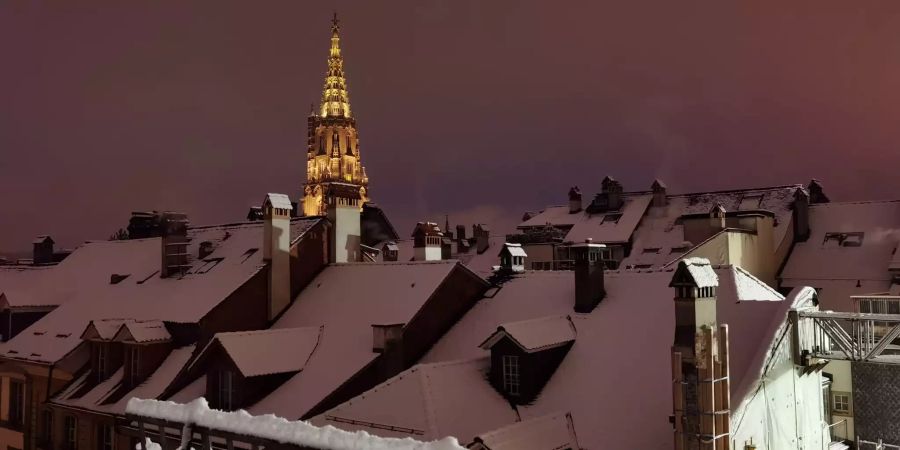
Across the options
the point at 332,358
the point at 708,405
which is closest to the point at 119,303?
the point at 332,358

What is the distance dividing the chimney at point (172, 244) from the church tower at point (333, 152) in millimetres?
73346

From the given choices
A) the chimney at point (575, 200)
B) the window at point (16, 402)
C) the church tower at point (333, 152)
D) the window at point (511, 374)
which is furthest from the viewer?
the church tower at point (333, 152)

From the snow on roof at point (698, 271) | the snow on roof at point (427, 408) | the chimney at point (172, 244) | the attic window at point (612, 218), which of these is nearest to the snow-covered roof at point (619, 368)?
the snow on roof at point (427, 408)

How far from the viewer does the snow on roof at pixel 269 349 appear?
26.9 metres

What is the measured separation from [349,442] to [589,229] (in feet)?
159

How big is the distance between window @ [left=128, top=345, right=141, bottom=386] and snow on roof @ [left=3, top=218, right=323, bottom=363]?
176cm

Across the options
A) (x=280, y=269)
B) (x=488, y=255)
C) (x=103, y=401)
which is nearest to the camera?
(x=103, y=401)

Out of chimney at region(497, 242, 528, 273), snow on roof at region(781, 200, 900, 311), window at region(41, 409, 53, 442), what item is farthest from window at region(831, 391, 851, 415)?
window at region(41, 409, 53, 442)

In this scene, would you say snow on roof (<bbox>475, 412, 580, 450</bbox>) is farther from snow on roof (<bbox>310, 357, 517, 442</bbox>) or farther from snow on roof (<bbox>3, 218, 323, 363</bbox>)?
snow on roof (<bbox>3, 218, 323, 363</bbox>)

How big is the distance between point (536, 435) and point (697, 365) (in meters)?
4.68

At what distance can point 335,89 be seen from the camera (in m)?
117

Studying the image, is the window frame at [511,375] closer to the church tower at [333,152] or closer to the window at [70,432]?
the window at [70,432]

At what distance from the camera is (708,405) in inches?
721

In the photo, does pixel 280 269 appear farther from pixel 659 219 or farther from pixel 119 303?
pixel 659 219
